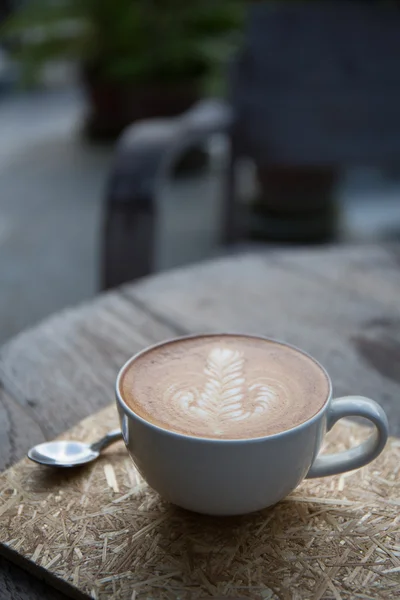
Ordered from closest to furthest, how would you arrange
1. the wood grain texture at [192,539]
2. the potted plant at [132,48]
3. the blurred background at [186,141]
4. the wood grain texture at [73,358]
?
the wood grain texture at [192,539] → the wood grain texture at [73,358] → the blurred background at [186,141] → the potted plant at [132,48]

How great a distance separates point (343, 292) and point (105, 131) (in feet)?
10.4

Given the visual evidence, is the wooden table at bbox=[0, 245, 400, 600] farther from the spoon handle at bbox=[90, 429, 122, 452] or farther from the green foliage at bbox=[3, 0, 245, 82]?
the green foliage at bbox=[3, 0, 245, 82]

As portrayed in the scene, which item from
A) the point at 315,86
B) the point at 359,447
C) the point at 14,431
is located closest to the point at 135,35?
the point at 315,86

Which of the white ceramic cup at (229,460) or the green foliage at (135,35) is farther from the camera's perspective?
the green foliage at (135,35)

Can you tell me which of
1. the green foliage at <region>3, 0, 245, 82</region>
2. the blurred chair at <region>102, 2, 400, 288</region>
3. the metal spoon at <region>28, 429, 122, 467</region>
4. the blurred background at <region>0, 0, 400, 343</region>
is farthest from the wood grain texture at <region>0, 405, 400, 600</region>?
the green foliage at <region>3, 0, 245, 82</region>

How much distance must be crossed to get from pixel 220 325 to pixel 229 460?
1.37 feet

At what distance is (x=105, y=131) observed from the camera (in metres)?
3.92

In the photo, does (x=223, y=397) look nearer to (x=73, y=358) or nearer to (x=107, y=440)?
(x=107, y=440)

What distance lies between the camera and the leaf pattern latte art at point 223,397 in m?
0.55

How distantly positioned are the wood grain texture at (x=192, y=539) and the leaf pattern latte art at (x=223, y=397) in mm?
89

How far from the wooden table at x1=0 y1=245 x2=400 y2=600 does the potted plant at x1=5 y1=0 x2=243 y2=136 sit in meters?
2.71

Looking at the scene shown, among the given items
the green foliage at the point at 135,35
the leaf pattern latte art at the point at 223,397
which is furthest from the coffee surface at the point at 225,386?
the green foliage at the point at 135,35

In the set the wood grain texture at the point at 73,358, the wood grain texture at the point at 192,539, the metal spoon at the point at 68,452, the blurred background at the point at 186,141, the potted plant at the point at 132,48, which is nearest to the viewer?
the wood grain texture at the point at 192,539

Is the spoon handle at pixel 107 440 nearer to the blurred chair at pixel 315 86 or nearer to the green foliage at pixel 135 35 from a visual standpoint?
the blurred chair at pixel 315 86
